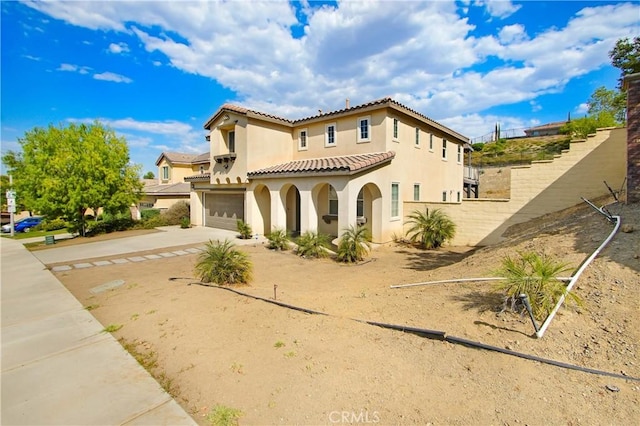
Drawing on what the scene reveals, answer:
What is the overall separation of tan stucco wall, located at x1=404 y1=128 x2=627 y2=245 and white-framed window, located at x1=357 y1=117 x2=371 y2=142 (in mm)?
4872

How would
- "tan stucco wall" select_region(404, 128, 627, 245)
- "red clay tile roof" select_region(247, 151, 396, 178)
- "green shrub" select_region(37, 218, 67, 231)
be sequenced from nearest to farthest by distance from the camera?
"tan stucco wall" select_region(404, 128, 627, 245), "red clay tile roof" select_region(247, 151, 396, 178), "green shrub" select_region(37, 218, 67, 231)

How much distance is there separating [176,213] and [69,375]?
2370 cm

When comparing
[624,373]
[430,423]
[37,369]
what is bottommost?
[37,369]

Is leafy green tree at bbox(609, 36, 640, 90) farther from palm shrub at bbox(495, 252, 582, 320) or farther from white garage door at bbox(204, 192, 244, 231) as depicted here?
white garage door at bbox(204, 192, 244, 231)

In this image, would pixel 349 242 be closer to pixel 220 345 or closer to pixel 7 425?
pixel 220 345

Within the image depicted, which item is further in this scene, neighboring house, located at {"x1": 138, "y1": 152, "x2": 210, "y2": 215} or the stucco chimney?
neighboring house, located at {"x1": 138, "y1": 152, "x2": 210, "y2": 215}

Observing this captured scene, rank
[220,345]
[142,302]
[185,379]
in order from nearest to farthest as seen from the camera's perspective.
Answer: [185,379] → [220,345] → [142,302]

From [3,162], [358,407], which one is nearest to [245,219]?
[358,407]

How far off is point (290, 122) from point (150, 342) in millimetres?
15823

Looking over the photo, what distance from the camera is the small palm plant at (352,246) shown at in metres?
11.7

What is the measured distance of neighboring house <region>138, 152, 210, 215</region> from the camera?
3055 centimetres

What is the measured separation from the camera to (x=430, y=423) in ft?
9.71

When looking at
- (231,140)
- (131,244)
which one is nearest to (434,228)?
Result: (231,140)

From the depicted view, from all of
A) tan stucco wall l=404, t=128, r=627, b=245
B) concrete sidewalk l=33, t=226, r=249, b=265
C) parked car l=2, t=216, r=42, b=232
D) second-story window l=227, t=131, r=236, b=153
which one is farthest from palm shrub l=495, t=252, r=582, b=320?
parked car l=2, t=216, r=42, b=232
